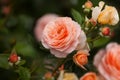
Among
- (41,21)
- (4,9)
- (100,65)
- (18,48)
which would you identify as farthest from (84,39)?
(4,9)

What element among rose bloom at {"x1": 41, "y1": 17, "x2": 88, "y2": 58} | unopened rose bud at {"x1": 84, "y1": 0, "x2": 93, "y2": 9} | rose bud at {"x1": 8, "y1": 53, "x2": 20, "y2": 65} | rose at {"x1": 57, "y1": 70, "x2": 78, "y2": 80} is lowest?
rose at {"x1": 57, "y1": 70, "x2": 78, "y2": 80}

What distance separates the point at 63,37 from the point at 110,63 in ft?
0.83

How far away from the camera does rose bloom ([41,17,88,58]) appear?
115 cm

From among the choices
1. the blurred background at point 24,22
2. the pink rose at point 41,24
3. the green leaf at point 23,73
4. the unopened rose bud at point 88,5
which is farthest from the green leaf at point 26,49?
the unopened rose bud at point 88,5

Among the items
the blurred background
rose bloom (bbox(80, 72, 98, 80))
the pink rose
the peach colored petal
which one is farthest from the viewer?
the pink rose

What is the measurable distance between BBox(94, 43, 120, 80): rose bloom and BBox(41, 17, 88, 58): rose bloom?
0.19 metres

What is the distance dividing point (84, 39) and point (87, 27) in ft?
0.17

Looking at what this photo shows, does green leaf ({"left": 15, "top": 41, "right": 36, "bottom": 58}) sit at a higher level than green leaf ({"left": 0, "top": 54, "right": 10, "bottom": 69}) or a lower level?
lower

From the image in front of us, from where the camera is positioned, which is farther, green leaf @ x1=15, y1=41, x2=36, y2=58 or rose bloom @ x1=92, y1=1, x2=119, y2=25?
green leaf @ x1=15, y1=41, x2=36, y2=58

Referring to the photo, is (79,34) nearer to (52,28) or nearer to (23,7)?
(52,28)

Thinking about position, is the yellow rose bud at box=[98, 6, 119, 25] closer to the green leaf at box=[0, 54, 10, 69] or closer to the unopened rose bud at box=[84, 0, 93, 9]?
the unopened rose bud at box=[84, 0, 93, 9]

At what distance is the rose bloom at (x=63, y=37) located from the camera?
3.77 feet

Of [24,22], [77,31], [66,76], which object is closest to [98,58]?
[66,76]

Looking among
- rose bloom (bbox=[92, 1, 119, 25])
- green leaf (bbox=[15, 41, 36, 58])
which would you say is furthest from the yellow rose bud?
green leaf (bbox=[15, 41, 36, 58])
